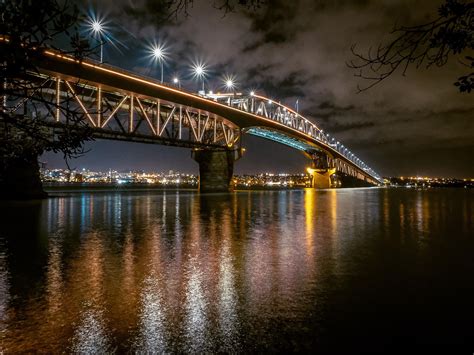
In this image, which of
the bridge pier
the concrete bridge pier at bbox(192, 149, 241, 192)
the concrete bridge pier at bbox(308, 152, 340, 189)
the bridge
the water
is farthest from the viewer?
the concrete bridge pier at bbox(308, 152, 340, 189)

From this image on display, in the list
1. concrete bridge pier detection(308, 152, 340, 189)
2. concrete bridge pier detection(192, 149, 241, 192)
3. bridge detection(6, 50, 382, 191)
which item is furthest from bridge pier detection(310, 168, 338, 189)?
concrete bridge pier detection(192, 149, 241, 192)

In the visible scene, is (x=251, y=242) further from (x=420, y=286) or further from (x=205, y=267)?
(x=420, y=286)

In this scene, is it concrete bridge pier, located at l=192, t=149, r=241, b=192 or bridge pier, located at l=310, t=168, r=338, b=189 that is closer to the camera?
concrete bridge pier, located at l=192, t=149, r=241, b=192

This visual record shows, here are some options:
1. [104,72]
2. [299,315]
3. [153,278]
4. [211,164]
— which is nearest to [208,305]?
[299,315]

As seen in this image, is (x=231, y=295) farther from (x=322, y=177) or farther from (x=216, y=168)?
(x=322, y=177)

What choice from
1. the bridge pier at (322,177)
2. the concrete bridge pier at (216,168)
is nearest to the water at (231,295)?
the concrete bridge pier at (216,168)

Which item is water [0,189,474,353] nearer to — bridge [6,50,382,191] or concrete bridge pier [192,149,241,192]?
bridge [6,50,382,191]

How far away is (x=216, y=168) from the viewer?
57.9 m

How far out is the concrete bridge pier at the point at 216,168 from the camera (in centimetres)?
5734

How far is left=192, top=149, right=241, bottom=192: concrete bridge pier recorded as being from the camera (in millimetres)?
57344

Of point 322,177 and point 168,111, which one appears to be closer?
point 168,111

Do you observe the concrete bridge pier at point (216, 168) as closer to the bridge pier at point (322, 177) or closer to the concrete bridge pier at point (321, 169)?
the bridge pier at point (322, 177)

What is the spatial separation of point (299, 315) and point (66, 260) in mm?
6401

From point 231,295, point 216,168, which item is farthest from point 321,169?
point 231,295
